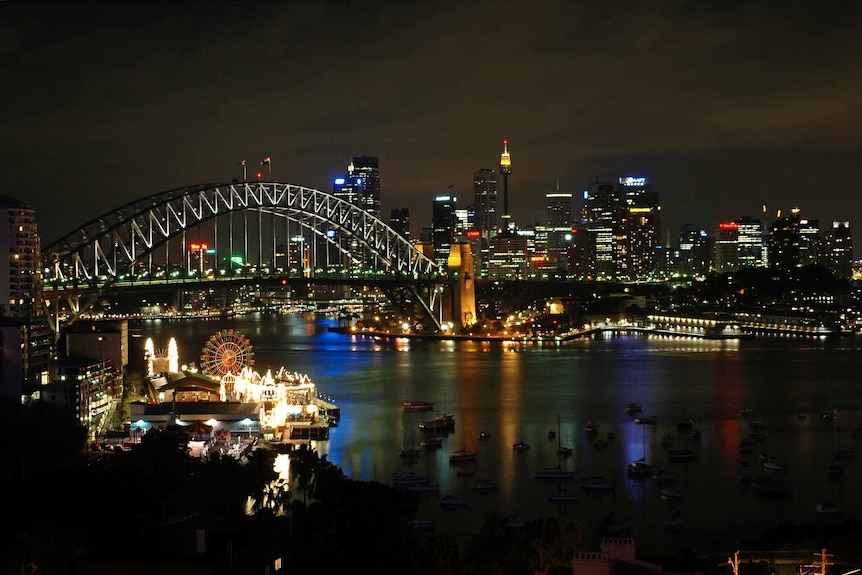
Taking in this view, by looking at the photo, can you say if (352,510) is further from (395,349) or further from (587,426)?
(395,349)

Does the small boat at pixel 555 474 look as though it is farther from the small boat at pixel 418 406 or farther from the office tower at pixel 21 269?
the office tower at pixel 21 269

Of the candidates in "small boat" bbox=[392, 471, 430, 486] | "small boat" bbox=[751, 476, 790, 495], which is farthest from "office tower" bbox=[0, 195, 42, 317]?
"small boat" bbox=[751, 476, 790, 495]

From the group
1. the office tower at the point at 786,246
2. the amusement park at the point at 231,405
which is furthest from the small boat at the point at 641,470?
the office tower at the point at 786,246

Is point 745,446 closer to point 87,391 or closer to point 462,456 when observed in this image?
point 462,456

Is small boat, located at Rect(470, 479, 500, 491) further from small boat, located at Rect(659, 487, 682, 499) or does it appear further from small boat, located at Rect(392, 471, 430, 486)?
small boat, located at Rect(659, 487, 682, 499)

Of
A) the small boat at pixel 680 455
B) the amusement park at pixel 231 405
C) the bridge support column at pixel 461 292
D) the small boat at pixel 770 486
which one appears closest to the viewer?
the small boat at pixel 770 486

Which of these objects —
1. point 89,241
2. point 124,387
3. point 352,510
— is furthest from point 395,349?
point 352,510
